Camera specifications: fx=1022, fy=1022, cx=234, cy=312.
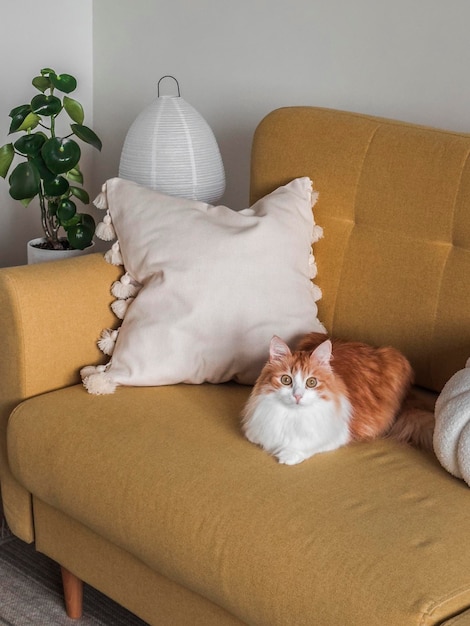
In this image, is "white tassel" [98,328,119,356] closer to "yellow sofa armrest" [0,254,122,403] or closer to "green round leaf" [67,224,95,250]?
"yellow sofa armrest" [0,254,122,403]

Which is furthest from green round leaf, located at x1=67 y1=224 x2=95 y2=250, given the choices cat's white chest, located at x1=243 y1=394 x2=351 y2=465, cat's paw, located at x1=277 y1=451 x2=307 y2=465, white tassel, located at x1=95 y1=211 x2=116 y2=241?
cat's paw, located at x1=277 y1=451 x2=307 y2=465

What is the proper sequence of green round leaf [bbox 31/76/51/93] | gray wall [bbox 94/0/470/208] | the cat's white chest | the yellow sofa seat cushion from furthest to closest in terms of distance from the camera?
green round leaf [bbox 31/76/51/93] → gray wall [bbox 94/0/470/208] → the cat's white chest → the yellow sofa seat cushion

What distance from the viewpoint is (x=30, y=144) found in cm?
258

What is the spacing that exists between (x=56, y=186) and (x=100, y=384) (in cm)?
80

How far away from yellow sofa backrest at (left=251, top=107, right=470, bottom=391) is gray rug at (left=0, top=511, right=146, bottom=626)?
0.76 meters

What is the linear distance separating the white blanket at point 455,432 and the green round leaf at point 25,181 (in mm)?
1287

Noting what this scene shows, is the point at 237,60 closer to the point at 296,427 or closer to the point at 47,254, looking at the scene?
the point at 47,254

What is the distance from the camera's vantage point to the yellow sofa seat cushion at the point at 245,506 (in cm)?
144

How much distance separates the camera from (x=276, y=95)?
2801 mm

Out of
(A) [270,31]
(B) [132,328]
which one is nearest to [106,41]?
(A) [270,31]

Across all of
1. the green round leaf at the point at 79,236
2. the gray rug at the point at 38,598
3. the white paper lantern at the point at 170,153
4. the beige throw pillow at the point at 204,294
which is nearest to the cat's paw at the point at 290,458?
the beige throw pillow at the point at 204,294

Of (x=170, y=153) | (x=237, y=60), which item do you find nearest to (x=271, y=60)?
(x=237, y=60)

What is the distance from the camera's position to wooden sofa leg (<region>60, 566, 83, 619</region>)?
2.09 m

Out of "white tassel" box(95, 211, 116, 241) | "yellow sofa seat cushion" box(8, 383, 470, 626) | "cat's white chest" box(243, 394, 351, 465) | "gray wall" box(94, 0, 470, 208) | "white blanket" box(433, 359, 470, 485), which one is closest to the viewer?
"yellow sofa seat cushion" box(8, 383, 470, 626)
